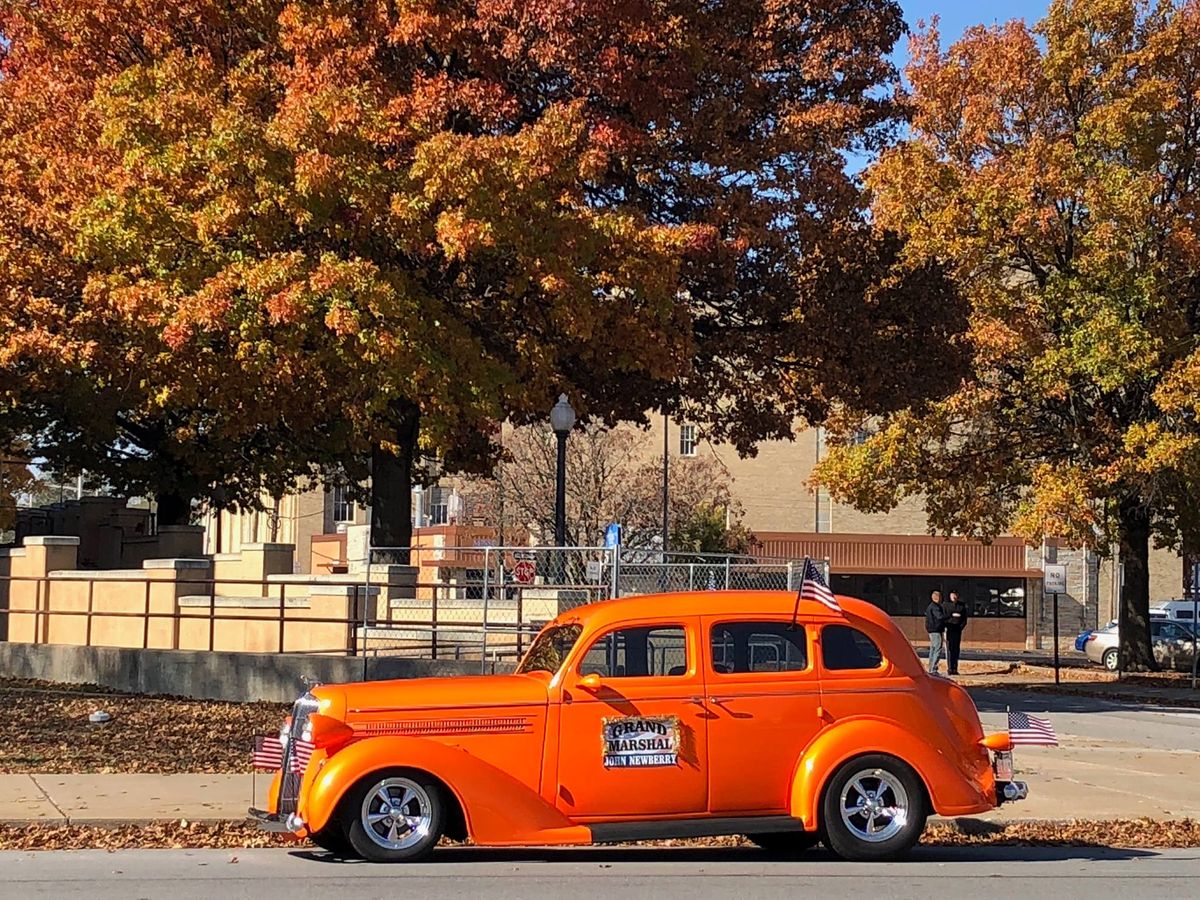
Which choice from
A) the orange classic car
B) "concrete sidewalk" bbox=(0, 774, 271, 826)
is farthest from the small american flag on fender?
"concrete sidewalk" bbox=(0, 774, 271, 826)

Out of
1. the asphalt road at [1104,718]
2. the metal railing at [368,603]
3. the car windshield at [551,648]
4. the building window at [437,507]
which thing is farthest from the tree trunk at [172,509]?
the building window at [437,507]

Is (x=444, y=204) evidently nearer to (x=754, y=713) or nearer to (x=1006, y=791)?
(x=754, y=713)

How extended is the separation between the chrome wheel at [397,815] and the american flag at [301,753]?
0.44 metres

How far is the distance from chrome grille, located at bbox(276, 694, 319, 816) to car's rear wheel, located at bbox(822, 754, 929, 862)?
131 inches

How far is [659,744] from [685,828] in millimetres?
546

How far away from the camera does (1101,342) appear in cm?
2761

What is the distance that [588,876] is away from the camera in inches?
356

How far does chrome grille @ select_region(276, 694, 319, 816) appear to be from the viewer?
913 cm

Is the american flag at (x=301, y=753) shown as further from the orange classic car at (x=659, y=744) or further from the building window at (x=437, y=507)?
the building window at (x=437, y=507)

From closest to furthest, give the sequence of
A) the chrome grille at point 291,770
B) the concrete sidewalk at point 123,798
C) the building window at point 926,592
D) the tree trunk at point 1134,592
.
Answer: the chrome grille at point 291,770, the concrete sidewalk at point 123,798, the tree trunk at point 1134,592, the building window at point 926,592

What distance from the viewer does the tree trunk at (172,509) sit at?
111 ft

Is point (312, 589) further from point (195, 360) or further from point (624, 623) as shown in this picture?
point (624, 623)

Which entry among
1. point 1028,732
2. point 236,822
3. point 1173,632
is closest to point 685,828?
point 1028,732

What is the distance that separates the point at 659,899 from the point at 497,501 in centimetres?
3978
